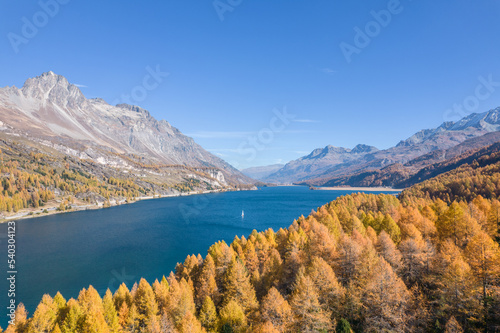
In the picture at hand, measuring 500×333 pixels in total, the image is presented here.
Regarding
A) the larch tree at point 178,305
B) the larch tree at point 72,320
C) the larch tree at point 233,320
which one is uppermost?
the larch tree at point 72,320

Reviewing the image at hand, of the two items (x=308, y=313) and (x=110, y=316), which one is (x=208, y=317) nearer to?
(x=110, y=316)

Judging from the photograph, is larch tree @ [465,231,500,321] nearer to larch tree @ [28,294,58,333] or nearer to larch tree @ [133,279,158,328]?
larch tree @ [133,279,158,328]

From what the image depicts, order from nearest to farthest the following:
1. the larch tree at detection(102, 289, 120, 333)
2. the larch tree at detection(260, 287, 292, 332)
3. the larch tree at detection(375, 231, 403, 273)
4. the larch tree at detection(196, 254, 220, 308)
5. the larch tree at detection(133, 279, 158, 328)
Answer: the larch tree at detection(260, 287, 292, 332) → the larch tree at detection(102, 289, 120, 333) → the larch tree at detection(133, 279, 158, 328) → the larch tree at detection(375, 231, 403, 273) → the larch tree at detection(196, 254, 220, 308)

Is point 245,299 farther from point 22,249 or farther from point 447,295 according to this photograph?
point 22,249

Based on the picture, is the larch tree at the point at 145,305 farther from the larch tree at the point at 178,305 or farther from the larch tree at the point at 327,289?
the larch tree at the point at 327,289

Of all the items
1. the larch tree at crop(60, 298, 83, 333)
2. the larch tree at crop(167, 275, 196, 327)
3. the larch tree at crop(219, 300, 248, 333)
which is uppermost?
the larch tree at crop(60, 298, 83, 333)

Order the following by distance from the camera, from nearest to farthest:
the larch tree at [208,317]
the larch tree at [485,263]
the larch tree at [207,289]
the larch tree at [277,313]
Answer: the larch tree at [485,263] < the larch tree at [277,313] < the larch tree at [208,317] < the larch tree at [207,289]

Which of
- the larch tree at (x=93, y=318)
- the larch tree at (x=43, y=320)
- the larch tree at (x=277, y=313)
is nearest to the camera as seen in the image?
the larch tree at (x=93, y=318)

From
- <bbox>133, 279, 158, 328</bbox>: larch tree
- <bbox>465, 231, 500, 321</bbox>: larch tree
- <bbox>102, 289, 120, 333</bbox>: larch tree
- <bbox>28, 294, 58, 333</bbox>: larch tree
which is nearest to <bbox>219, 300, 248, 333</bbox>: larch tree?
<bbox>133, 279, 158, 328</bbox>: larch tree

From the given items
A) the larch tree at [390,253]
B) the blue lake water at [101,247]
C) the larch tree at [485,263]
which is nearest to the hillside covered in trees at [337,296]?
the larch tree at [485,263]

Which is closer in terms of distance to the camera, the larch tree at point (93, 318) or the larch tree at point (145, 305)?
the larch tree at point (93, 318)

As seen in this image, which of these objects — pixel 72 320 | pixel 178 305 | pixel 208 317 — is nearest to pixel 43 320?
pixel 72 320

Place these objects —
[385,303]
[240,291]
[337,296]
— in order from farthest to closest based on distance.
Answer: [240,291]
[337,296]
[385,303]
